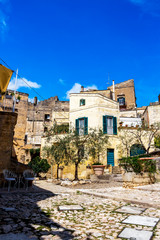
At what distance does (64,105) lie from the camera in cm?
3653

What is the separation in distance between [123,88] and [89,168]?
67.4 feet

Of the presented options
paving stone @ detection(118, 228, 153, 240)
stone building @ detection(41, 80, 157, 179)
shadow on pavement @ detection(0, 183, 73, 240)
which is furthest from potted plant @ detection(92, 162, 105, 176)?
paving stone @ detection(118, 228, 153, 240)

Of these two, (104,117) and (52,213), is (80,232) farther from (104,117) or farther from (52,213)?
(104,117)

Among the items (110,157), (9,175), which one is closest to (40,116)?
(110,157)

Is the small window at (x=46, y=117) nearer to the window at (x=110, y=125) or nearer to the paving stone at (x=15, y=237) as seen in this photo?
the window at (x=110, y=125)

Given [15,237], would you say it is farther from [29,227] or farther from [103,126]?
[103,126]

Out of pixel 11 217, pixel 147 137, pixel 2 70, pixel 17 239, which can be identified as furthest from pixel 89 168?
pixel 17 239

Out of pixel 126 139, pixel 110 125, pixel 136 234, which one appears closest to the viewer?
pixel 136 234

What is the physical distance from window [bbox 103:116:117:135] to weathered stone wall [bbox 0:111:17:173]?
40.8 feet

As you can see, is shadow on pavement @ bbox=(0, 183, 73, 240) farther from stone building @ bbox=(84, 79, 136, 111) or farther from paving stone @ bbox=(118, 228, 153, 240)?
stone building @ bbox=(84, 79, 136, 111)

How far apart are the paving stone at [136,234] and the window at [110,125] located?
16906 millimetres

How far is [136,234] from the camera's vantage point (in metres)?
2.52

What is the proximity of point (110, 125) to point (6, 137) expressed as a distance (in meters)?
13.6

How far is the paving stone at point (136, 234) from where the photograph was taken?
2.41m
